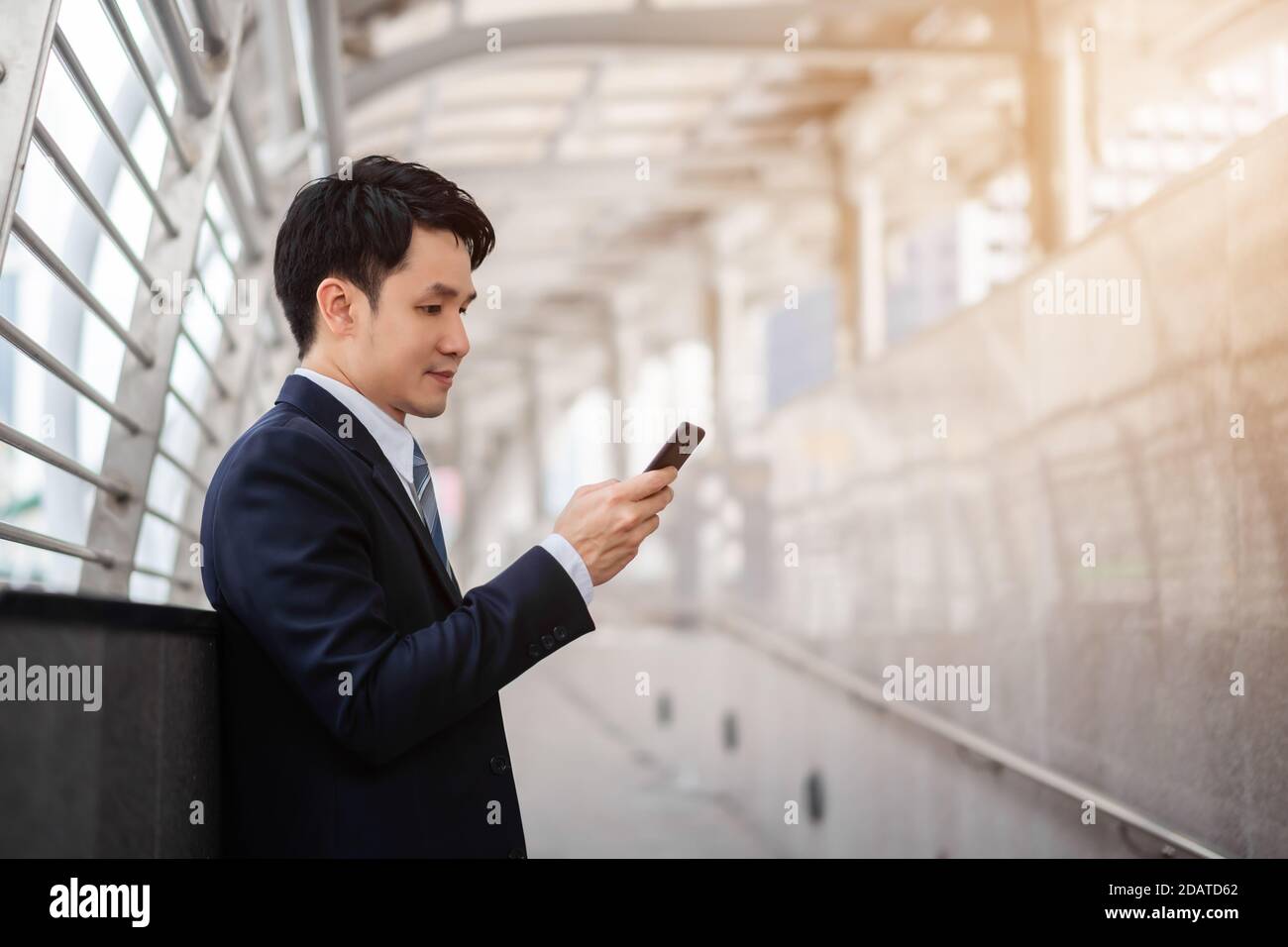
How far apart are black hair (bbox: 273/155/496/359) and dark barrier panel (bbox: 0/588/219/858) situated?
1.55 feet

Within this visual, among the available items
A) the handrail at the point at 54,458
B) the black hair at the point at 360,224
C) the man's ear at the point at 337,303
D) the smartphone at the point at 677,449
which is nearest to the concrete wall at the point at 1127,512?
the smartphone at the point at 677,449

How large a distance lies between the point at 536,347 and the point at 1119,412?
658 inches

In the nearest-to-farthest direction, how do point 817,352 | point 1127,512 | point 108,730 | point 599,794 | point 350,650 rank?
point 108,730 → point 350,650 → point 1127,512 → point 599,794 → point 817,352

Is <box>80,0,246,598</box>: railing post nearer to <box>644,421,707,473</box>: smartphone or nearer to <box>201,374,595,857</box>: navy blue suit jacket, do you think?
<box>201,374,595,857</box>: navy blue suit jacket

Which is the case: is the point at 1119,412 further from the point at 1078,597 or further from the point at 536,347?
the point at 536,347

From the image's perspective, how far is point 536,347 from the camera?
2000 cm

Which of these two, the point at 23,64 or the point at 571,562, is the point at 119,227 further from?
the point at 571,562

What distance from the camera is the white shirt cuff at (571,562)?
63.7 inches

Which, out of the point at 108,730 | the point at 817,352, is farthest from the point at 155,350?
the point at 817,352

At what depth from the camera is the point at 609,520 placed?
166cm

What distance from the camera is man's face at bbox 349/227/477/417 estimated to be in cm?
174

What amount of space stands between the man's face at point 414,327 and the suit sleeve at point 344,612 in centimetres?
21

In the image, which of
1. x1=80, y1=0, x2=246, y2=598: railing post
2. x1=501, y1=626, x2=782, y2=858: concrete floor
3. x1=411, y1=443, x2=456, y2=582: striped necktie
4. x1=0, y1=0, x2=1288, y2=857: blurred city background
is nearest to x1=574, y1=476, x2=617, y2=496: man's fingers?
x1=411, y1=443, x2=456, y2=582: striped necktie

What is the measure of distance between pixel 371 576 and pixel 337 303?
41 cm
